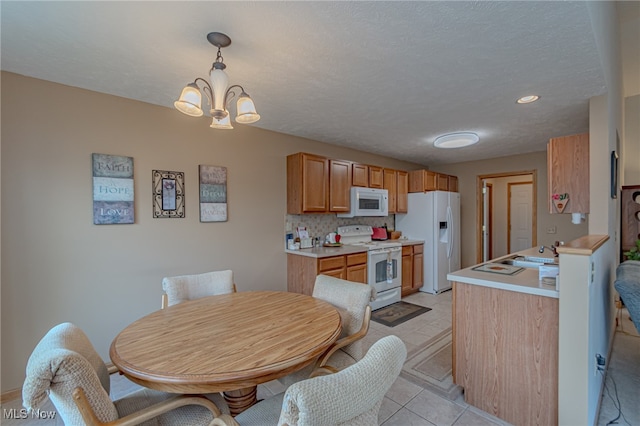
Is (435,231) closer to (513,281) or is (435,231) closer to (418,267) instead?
(418,267)

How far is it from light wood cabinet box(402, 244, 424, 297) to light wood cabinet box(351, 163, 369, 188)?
122 cm

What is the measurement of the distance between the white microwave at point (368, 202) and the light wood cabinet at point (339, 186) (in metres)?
0.09

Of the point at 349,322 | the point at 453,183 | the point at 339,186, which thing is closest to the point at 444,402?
the point at 349,322

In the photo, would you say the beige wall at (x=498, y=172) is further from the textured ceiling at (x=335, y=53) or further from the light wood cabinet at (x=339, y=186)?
the light wood cabinet at (x=339, y=186)

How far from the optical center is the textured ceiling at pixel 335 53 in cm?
146

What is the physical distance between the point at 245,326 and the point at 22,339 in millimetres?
1938

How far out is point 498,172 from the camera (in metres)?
5.13

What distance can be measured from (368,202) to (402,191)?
100 centimetres

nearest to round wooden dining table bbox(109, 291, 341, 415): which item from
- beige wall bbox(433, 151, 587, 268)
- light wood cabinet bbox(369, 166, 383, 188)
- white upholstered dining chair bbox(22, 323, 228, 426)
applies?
white upholstered dining chair bbox(22, 323, 228, 426)

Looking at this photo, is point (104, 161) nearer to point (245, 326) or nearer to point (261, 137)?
point (261, 137)

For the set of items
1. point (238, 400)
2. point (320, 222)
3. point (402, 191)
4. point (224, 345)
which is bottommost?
point (238, 400)

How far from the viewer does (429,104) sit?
8.77 feet

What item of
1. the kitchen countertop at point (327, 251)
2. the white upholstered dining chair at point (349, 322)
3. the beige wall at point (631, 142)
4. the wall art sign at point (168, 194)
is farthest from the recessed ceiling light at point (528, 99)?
the wall art sign at point (168, 194)

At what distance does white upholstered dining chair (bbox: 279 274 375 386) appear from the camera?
1.68 metres
